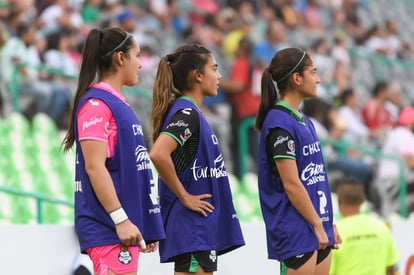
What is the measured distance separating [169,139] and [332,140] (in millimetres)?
7704

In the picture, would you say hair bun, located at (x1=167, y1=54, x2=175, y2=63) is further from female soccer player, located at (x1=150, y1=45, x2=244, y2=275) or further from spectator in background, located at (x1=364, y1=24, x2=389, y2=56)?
spectator in background, located at (x1=364, y1=24, x2=389, y2=56)

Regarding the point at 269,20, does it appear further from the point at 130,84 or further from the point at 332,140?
the point at 130,84

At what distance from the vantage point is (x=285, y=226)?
630 centimetres

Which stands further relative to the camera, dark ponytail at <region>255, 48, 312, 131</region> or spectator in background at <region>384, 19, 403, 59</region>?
spectator in background at <region>384, 19, 403, 59</region>

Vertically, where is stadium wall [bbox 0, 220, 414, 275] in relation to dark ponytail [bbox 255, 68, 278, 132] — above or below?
below

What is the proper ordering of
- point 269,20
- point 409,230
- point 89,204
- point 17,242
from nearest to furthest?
point 89,204
point 17,242
point 409,230
point 269,20

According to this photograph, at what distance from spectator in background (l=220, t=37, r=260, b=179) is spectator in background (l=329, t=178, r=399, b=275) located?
5.27 meters

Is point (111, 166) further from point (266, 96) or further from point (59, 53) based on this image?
point (59, 53)

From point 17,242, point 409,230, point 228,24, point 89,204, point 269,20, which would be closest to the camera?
point 89,204

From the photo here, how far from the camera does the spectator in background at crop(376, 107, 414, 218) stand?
13.4m

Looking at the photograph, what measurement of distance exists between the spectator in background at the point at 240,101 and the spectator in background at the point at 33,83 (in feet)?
6.61

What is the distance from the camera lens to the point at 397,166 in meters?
13.5

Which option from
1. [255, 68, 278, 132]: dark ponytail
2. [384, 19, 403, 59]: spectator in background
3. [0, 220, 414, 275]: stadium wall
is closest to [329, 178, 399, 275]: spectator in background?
[0, 220, 414, 275]: stadium wall

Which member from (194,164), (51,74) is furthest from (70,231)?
(51,74)
